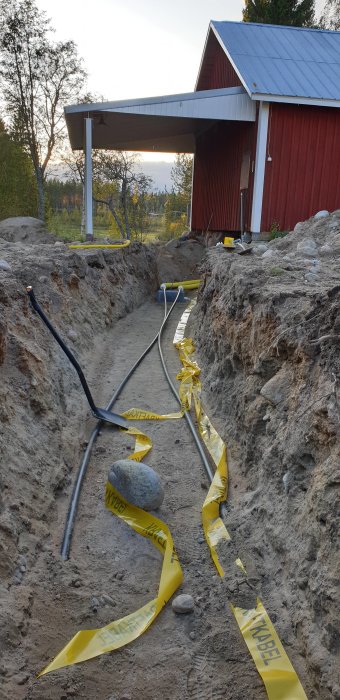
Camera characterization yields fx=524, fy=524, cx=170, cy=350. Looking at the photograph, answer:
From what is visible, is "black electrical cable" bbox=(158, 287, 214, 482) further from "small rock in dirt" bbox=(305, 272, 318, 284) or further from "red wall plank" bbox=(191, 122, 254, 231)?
"red wall plank" bbox=(191, 122, 254, 231)

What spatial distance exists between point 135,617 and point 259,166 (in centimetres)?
1164

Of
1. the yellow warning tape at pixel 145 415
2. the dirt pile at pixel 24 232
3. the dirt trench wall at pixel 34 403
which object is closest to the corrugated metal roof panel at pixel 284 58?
the dirt pile at pixel 24 232

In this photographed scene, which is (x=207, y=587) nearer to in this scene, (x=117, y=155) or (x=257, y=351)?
(x=257, y=351)

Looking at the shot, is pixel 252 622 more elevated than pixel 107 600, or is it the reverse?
pixel 252 622

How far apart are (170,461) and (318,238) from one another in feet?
17.6

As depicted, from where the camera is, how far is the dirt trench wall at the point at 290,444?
2850 mm

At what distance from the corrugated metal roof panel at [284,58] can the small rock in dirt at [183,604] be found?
11762mm

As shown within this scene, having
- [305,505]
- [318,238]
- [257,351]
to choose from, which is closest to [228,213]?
[318,238]

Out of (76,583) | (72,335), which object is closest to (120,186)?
(72,335)

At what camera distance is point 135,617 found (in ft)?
10.9

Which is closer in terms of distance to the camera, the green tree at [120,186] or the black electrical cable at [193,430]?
the black electrical cable at [193,430]

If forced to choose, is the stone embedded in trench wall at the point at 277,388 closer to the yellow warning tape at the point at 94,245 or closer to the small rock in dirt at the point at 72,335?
the small rock in dirt at the point at 72,335

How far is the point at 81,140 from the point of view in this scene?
1731 centimetres

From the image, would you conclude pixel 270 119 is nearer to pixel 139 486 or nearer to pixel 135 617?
pixel 139 486
